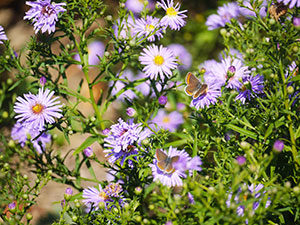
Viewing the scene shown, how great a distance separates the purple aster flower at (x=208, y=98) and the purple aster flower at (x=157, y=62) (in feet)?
0.70

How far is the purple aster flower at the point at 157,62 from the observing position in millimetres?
1542

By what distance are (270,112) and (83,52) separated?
32.6 inches

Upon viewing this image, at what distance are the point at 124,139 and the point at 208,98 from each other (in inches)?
14.2

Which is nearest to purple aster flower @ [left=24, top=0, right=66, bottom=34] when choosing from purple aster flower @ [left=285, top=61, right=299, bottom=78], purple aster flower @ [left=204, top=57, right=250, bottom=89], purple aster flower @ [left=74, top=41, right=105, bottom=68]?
purple aster flower @ [left=204, top=57, right=250, bottom=89]

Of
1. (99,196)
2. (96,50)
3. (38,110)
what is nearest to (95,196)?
(99,196)

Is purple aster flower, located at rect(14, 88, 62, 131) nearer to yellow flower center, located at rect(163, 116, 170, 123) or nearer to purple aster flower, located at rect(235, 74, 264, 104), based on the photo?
purple aster flower, located at rect(235, 74, 264, 104)

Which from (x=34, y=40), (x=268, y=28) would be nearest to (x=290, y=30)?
(x=268, y=28)

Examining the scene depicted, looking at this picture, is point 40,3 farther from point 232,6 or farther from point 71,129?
point 232,6

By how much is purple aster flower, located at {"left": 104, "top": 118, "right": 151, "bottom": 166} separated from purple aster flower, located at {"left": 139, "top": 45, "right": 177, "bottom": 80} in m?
0.27

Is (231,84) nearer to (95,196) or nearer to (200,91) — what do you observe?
(200,91)

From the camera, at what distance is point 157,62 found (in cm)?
156

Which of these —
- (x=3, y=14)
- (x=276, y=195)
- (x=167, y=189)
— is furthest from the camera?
(x=3, y=14)

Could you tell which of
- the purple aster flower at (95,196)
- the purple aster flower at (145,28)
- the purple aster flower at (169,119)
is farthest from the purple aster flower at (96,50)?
the purple aster flower at (95,196)

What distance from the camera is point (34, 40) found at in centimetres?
147
